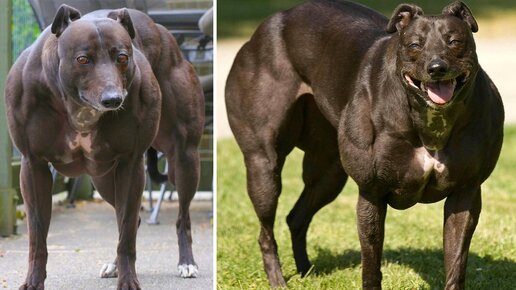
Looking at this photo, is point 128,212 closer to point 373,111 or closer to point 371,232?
point 371,232

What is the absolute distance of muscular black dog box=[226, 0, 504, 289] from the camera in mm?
4184

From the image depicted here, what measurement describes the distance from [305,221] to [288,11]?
1.31m

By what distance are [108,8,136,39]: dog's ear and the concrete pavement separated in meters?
0.89

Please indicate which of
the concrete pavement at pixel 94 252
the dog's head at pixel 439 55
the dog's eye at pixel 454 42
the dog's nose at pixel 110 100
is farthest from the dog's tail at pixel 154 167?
the dog's eye at pixel 454 42

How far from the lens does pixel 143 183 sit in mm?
4730

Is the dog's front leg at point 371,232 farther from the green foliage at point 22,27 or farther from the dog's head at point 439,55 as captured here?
the green foliage at point 22,27

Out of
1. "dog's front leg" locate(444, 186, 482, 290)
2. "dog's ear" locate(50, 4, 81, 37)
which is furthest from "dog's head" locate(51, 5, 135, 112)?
"dog's front leg" locate(444, 186, 482, 290)

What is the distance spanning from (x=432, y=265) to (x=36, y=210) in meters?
2.58

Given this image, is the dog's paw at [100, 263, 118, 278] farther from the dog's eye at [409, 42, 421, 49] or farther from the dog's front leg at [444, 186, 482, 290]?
the dog's eye at [409, 42, 421, 49]

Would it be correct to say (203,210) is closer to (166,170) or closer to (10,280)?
(166,170)

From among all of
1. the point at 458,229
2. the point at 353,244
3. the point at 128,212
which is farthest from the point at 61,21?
the point at 353,244

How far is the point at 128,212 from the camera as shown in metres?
4.71

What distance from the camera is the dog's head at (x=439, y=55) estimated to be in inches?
159

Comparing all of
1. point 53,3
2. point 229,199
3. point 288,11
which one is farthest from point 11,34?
point 229,199
